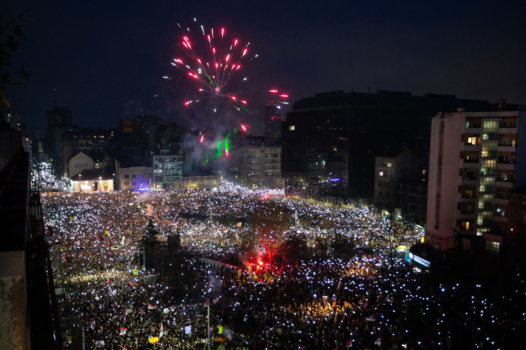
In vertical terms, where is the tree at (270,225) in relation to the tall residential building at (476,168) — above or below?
below

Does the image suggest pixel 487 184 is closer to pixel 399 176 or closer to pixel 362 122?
pixel 399 176

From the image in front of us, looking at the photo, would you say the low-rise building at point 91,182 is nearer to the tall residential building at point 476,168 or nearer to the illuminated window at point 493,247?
the tall residential building at point 476,168

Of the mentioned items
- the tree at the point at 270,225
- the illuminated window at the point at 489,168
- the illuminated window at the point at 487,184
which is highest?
the illuminated window at the point at 489,168

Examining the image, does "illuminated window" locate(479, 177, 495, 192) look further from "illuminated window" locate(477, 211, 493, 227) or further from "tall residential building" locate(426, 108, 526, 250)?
"illuminated window" locate(477, 211, 493, 227)

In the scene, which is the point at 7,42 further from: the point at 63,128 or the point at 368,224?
the point at 63,128

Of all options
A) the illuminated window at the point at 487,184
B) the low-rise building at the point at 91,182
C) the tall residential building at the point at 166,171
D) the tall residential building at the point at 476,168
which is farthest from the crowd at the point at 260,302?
the tall residential building at the point at 166,171
